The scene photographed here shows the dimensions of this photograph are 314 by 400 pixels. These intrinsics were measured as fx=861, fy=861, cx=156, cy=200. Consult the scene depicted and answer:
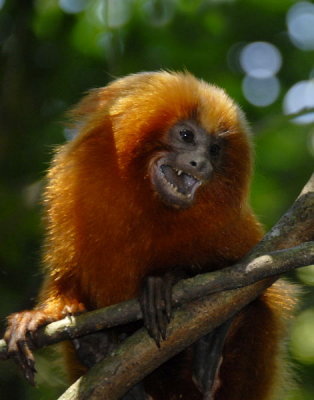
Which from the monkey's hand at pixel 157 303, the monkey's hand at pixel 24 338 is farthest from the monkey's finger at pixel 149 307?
the monkey's hand at pixel 24 338

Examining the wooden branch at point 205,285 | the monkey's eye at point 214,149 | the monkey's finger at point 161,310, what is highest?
the monkey's eye at point 214,149

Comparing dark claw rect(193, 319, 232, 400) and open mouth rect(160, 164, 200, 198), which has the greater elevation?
open mouth rect(160, 164, 200, 198)

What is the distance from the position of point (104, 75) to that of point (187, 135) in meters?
2.48

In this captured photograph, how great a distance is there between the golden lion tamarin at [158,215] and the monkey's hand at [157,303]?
334 millimetres

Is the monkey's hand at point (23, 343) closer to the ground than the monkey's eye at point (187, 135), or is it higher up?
closer to the ground

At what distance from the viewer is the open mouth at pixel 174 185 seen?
493cm

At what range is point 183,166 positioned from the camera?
4988 mm

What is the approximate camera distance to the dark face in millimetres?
4949

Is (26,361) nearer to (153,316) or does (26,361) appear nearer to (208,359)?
(153,316)

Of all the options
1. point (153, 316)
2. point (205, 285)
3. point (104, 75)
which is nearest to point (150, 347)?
point (153, 316)

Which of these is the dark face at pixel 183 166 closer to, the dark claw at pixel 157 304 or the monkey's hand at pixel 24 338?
the dark claw at pixel 157 304

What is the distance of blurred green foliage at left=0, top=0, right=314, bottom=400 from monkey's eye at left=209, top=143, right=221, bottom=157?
3.40 feet

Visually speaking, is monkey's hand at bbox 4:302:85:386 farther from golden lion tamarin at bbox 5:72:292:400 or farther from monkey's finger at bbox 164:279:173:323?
monkey's finger at bbox 164:279:173:323

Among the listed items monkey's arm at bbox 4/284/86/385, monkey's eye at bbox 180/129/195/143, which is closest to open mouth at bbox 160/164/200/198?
monkey's eye at bbox 180/129/195/143
